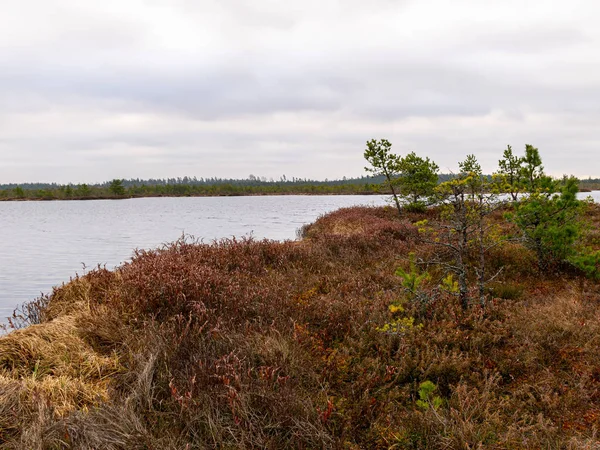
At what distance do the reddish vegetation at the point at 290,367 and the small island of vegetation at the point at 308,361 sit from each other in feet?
0.08

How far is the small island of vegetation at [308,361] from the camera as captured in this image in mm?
3535

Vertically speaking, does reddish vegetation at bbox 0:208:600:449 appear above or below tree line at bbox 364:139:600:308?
below

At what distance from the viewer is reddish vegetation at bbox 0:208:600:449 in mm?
3518

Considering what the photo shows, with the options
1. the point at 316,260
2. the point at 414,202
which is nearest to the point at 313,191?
the point at 414,202

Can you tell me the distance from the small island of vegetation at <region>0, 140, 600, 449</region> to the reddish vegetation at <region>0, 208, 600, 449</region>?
25mm

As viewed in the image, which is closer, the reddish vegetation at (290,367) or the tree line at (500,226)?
the reddish vegetation at (290,367)

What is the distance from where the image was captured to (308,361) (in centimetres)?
485

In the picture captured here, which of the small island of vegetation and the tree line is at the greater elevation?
the tree line

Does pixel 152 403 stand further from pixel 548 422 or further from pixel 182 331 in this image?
pixel 548 422

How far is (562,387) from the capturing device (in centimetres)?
445

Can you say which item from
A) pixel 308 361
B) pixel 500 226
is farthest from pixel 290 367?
pixel 500 226

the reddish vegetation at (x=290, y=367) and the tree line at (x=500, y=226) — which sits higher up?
the tree line at (x=500, y=226)

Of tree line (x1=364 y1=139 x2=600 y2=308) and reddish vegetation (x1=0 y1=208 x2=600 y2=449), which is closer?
reddish vegetation (x1=0 y1=208 x2=600 y2=449)

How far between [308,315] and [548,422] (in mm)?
3621
